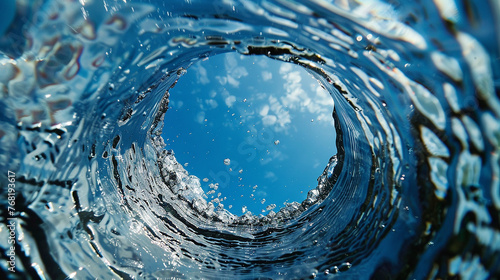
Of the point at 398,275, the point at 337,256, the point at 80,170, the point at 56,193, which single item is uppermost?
the point at 80,170

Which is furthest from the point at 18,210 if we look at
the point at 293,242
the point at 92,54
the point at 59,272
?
the point at 293,242

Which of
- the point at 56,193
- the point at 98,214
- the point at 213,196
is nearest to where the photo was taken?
the point at 56,193

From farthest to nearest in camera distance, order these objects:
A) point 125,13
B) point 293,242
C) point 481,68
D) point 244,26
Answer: point 293,242
point 244,26
point 125,13
point 481,68

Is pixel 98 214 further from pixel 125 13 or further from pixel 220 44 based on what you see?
pixel 220 44

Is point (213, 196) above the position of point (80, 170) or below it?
above

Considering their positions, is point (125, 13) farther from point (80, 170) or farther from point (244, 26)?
point (80, 170)

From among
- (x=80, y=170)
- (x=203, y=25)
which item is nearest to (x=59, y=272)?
(x=80, y=170)

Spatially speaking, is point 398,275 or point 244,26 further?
point 398,275
